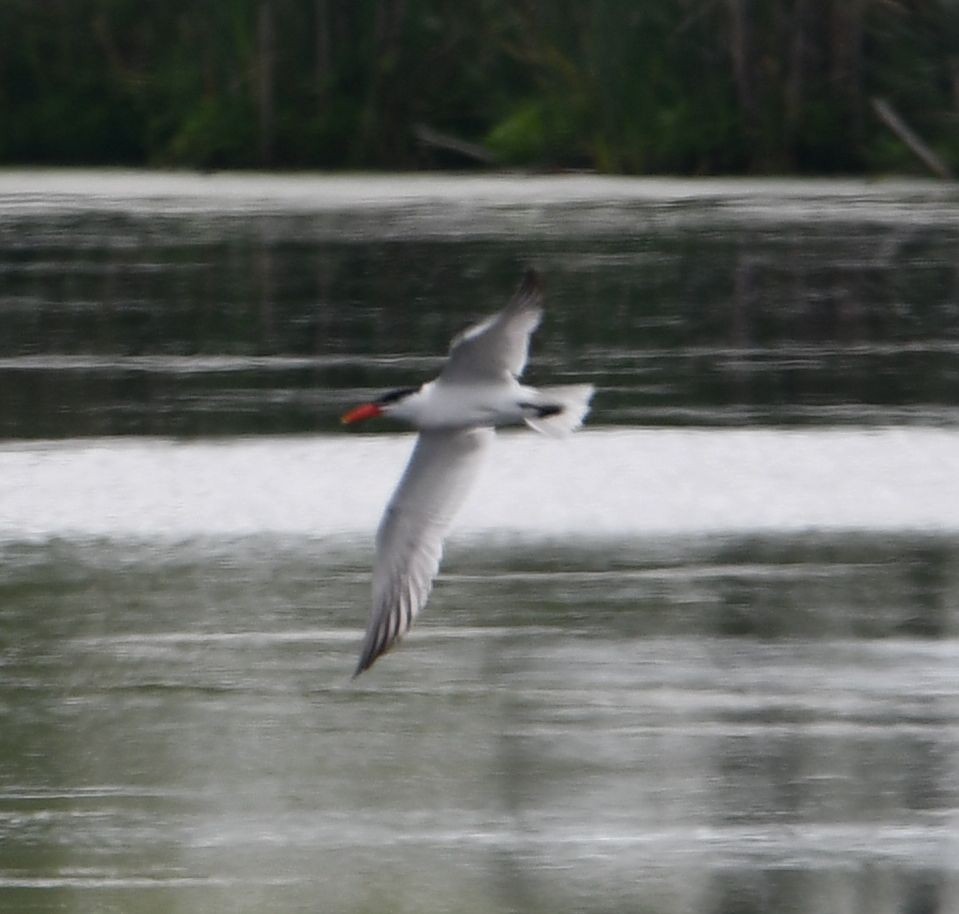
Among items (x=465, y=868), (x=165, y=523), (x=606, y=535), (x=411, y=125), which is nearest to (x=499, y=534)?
(x=606, y=535)

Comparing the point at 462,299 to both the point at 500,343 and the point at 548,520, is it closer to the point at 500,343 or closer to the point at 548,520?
the point at 548,520

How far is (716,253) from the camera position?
1925 cm

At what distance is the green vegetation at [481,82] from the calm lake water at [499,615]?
7301mm

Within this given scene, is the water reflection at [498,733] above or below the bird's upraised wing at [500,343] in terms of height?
below

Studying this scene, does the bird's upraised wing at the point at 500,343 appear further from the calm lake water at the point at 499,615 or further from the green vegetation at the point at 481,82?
the green vegetation at the point at 481,82

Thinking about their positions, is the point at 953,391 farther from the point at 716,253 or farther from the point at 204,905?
the point at 204,905

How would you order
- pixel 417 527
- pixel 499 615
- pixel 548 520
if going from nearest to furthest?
pixel 417 527
pixel 499 615
pixel 548 520

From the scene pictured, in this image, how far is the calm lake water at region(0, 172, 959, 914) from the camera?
237 inches

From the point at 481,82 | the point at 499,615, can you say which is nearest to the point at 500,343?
the point at 499,615

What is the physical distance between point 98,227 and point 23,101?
6.73 metres

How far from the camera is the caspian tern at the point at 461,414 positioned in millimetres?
7270

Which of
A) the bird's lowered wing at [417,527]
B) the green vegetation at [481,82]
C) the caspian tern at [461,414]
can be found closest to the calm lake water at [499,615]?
the bird's lowered wing at [417,527]

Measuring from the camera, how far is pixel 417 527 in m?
7.25

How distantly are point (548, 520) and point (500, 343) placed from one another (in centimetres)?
259
